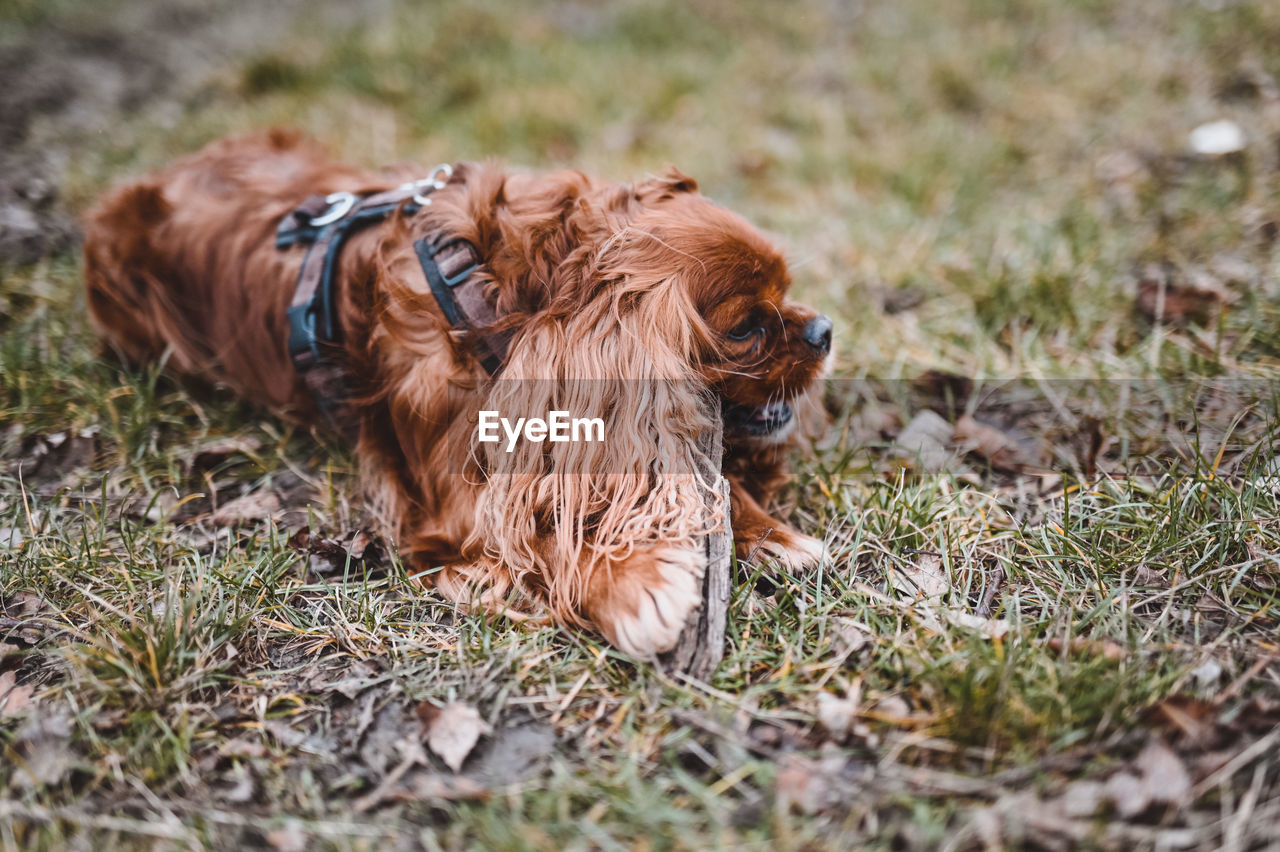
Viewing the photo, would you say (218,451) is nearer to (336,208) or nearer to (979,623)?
(336,208)

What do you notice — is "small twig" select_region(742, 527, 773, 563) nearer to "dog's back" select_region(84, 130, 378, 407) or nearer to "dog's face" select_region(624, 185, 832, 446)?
"dog's face" select_region(624, 185, 832, 446)

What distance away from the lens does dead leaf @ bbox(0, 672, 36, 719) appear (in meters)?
1.96

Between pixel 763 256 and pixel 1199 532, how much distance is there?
4.52 feet

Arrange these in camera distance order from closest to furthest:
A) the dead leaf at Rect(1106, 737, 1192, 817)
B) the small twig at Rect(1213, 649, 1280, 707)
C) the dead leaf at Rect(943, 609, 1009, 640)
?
the dead leaf at Rect(1106, 737, 1192, 817)
the small twig at Rect(1213, 649, 1280, 707)
the dead leaf at Rect(943, 609, 1009, 640)

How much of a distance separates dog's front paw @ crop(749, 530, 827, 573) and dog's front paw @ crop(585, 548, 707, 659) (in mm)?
313

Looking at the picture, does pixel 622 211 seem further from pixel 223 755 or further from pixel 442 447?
pixel 223 755

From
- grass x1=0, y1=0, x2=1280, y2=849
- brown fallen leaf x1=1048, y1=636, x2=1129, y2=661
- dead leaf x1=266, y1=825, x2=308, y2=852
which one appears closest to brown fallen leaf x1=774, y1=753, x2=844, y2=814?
grass x1=0, y1=0, x2=1280, y2=849

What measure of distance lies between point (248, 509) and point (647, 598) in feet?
4.80

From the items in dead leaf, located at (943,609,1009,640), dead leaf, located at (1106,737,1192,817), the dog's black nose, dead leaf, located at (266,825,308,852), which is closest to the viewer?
dead leaf, located at (1106,737,1192,817)

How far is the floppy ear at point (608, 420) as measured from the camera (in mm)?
2273

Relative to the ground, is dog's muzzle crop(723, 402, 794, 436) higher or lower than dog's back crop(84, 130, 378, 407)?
lower

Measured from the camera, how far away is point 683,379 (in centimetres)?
230

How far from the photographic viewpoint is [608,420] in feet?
7.66

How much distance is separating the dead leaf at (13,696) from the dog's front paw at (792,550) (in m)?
1.84
